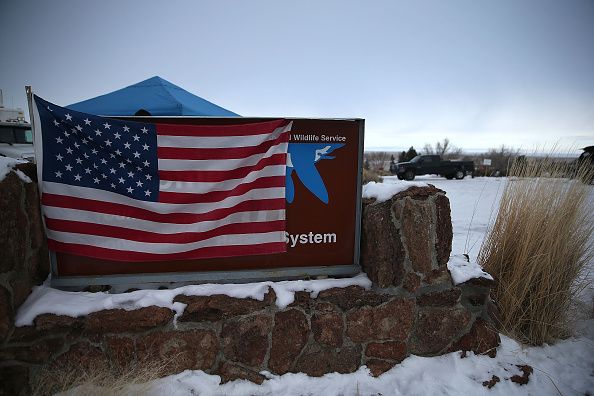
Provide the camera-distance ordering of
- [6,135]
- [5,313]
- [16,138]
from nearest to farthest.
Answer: [5,313] → [6,135] → [16,138]

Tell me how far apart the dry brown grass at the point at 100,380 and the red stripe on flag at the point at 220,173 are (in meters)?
1.41

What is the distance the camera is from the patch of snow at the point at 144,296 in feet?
7.34

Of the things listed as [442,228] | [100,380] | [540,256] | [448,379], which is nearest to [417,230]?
[442,228]

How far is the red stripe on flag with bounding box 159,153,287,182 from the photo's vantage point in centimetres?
250

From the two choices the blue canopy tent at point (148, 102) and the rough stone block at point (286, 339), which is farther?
the blue canopy tent at point (148, 102)

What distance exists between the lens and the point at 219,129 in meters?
2.53

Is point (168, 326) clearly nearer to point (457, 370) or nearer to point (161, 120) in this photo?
point (161, 120)

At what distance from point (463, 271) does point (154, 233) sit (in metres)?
2.68

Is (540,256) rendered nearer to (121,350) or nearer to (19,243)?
(121,350)

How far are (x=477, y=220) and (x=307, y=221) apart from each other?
19.4 ft

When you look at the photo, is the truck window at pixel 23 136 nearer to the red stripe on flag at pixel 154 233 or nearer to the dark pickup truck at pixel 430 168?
the red stripe on flag at pixel 154 233

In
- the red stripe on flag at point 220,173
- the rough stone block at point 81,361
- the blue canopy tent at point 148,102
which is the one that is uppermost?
the blue canopy tent at point 148,102

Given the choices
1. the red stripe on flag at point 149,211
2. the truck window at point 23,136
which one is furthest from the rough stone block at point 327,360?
the truck window at point 23,136

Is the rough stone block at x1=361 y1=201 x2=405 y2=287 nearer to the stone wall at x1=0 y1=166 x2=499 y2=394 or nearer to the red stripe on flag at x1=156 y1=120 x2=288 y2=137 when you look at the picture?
the stone wall at x1=0 y1=166 x2=499 y2=394
